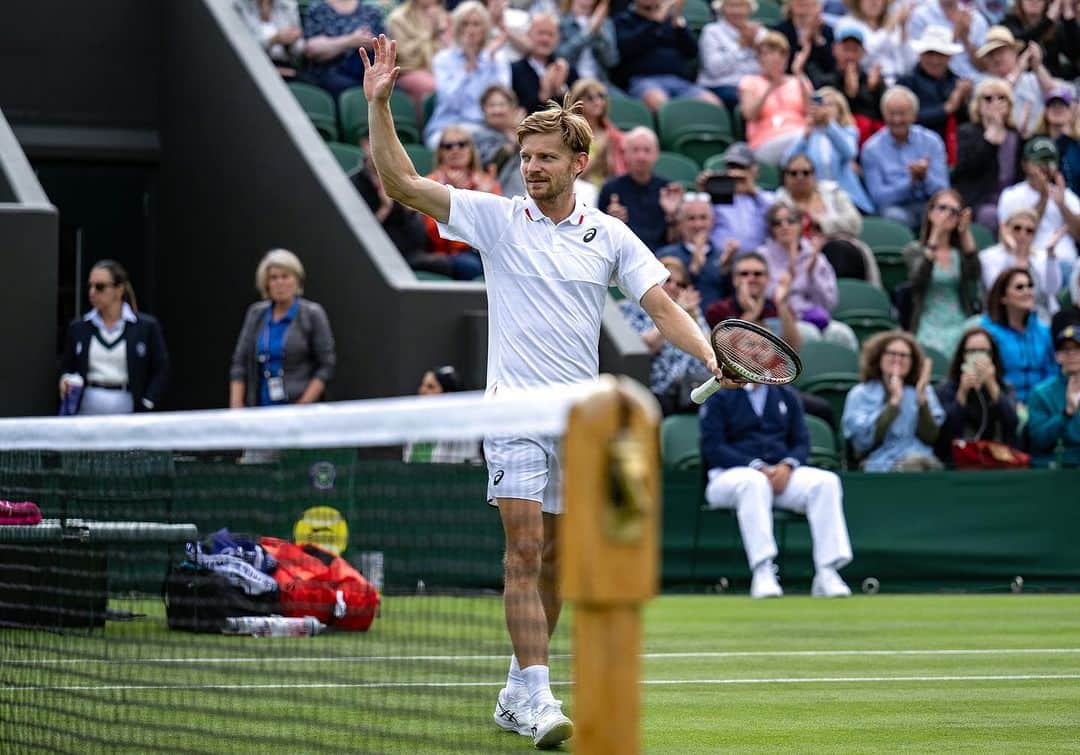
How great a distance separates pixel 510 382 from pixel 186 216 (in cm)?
1001

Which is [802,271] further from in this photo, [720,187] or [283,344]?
[283,344]

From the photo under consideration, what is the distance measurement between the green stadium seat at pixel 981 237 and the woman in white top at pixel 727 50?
262cm

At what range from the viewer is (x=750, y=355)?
20.2 ft

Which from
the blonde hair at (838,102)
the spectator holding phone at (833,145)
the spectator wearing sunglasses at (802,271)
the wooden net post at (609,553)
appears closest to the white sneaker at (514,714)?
the wooden net post at (609,553)

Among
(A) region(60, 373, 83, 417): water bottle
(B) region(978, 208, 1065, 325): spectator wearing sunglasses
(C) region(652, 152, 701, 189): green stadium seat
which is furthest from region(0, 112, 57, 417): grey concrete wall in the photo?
(B) region(978, 208, 1065, 325): spectator wearing sunglasses

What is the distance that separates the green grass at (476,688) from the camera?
5.66 m

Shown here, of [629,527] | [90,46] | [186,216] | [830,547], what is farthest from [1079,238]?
[629,527]

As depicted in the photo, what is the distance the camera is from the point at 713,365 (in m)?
5.86

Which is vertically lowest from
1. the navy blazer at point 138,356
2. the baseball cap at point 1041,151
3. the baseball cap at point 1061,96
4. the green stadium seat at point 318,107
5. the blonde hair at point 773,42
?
the navy blazer at point 138,356

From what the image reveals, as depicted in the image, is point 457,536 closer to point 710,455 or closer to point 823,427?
point 710,455

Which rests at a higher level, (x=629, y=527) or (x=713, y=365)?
(x=713, y=365)

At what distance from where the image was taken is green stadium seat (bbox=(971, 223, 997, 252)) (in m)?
16.0

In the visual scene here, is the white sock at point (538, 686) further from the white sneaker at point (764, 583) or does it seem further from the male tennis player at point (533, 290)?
the white sneaker at point (764, 583)

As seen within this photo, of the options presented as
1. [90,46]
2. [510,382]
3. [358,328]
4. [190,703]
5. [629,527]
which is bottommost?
[190,703]
